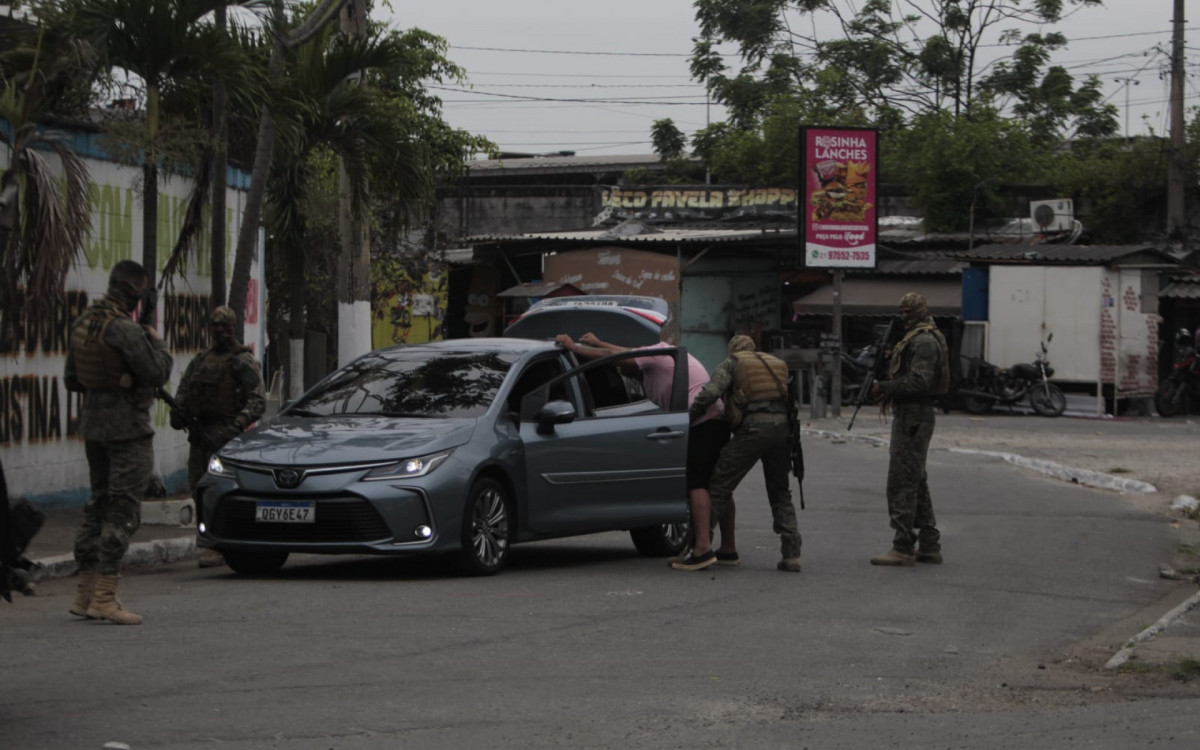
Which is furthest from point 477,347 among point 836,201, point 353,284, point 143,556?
point 836,201

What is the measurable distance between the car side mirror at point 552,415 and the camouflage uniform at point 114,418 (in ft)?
10.2

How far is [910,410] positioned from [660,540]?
216cm

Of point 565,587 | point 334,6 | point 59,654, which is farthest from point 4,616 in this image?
point 334,6

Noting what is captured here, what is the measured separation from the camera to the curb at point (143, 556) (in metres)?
10.8

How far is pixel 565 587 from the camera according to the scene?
10406 mm

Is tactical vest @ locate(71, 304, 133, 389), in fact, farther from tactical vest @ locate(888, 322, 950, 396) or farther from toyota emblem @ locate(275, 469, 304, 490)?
tactical vest @ locate(888, 322, 950, 396)

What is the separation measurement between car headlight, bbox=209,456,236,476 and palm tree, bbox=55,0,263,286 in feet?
10.5

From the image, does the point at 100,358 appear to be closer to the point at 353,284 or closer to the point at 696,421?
the point at 696,421

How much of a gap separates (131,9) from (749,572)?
642cm

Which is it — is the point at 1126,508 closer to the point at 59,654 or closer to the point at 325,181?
the point at 59,654

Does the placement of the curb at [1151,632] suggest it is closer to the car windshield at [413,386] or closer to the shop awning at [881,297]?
the car windshield at [413,386]

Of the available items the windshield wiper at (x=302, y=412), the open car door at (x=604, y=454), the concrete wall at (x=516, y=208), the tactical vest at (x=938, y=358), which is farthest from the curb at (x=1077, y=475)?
the concrete wall at (x=516, y=208)

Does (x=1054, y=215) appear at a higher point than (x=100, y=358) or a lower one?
higher

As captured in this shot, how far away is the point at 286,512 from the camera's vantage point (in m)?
10.1
